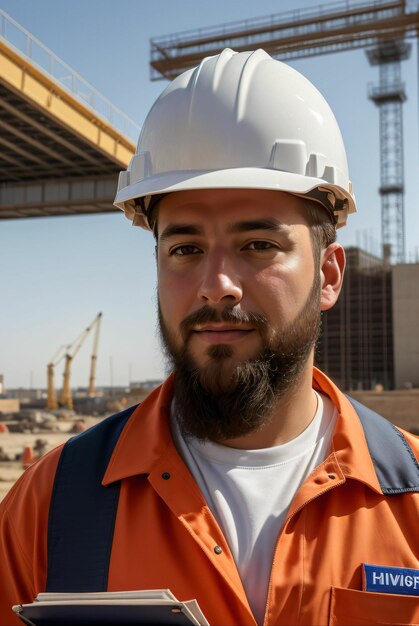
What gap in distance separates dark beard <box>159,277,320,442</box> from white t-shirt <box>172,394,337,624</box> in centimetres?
8

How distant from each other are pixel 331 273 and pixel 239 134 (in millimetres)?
646

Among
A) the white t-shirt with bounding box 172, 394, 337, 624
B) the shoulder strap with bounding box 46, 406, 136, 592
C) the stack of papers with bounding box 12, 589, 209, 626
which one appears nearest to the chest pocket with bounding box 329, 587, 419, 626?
the white t-shirt with bounding box 172, 394, 337, 624

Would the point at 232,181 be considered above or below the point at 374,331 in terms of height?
below

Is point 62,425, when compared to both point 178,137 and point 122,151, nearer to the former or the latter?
point 122,151

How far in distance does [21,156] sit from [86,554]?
29.4m

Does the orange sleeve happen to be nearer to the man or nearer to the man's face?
the man

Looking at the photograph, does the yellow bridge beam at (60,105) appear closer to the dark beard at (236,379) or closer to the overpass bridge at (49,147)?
the overpass bridge at (49,147)

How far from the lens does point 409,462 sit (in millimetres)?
2316

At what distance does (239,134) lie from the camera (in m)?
2.54

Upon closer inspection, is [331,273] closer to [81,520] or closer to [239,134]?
[239,134]

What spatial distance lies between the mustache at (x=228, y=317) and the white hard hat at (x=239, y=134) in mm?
447

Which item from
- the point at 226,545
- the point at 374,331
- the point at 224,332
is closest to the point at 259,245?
the point at 224,332

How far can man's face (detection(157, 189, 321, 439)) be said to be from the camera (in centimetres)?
224

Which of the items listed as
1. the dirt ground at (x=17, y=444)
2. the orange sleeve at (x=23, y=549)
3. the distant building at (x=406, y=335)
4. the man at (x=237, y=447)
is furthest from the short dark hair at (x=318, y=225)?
the distant building at (x=406, y=335)
